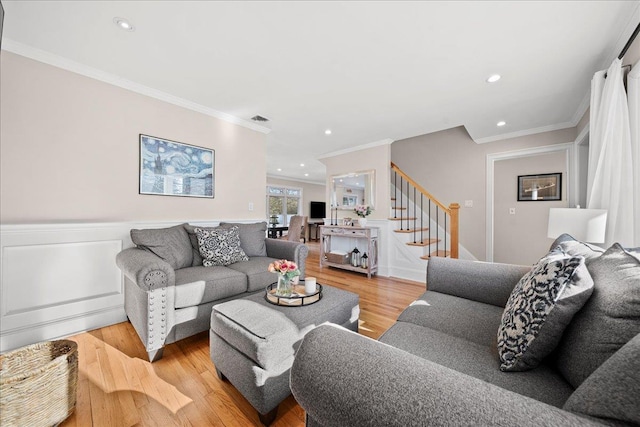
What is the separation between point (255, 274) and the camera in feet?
7.53

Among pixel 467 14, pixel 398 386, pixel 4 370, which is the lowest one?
pixel 4 370

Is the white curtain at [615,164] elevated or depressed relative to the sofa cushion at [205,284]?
elevated

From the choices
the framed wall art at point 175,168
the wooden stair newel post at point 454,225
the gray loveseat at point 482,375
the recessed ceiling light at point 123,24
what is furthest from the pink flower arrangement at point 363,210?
the recessed ceiling light at point 123,24

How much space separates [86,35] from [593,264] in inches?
132

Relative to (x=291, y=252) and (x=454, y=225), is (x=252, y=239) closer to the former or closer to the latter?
(x=291, y=252)

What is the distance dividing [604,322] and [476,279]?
37.7 inches

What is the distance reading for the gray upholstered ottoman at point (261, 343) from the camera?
3.85ft

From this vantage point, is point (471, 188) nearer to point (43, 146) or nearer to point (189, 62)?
point (189, 62)

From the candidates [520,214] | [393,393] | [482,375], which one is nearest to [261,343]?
[393,393]

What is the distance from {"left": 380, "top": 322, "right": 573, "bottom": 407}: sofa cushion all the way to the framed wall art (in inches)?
107

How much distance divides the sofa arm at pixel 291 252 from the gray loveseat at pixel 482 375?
1.66 metres

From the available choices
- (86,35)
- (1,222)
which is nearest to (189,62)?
(86,35)

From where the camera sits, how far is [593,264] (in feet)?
3.18

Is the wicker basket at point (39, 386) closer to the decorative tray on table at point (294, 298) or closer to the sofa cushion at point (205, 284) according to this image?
the sofa cushion at point (205, 284)
